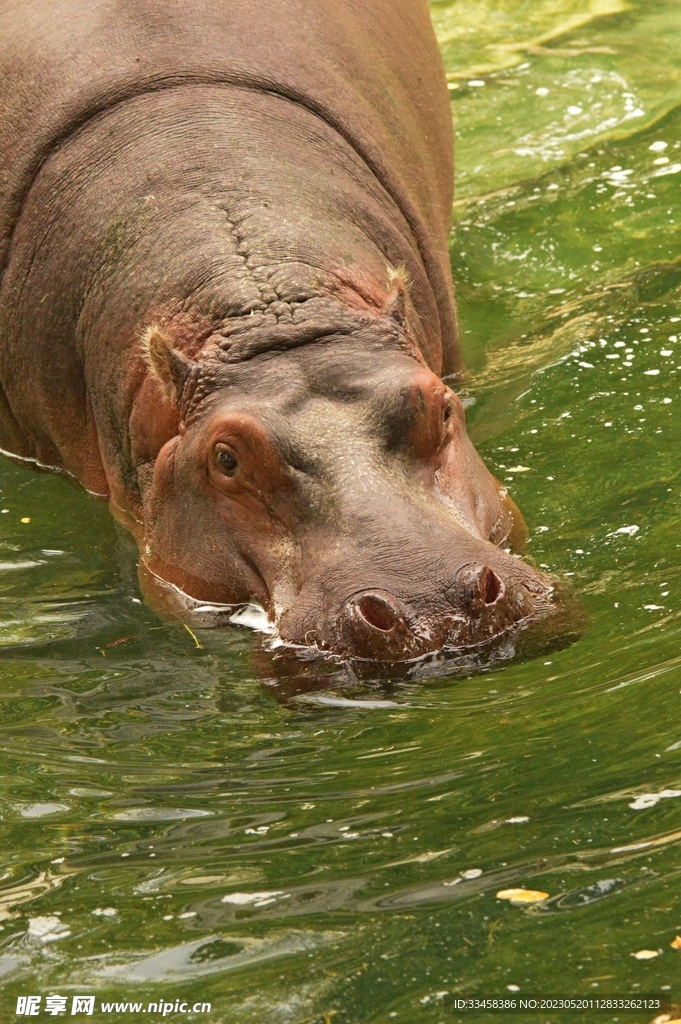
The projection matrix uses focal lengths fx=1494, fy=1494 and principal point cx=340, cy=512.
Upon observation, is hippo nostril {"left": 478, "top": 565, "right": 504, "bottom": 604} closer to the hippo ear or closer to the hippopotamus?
the hippopotamus

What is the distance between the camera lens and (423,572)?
4.07 m

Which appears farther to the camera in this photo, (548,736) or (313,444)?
(313,444)

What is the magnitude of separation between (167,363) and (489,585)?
4.85 feet

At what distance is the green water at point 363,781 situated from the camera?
306cm

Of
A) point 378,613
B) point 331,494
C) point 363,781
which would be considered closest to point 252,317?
point 331,494

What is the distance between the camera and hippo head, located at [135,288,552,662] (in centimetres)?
406

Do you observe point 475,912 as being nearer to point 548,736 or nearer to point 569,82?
point 548,736

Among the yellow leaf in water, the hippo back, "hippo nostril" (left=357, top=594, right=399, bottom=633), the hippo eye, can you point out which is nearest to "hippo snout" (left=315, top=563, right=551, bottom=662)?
"hippo nostril" (left=357, top=594, right=399, bottom=633)

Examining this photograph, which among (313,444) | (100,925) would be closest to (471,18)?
(313,444)

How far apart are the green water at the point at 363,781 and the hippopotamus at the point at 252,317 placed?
228 millimetres

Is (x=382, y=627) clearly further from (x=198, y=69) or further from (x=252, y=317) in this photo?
(x=198, y=69)

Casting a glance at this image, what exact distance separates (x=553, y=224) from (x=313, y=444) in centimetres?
447

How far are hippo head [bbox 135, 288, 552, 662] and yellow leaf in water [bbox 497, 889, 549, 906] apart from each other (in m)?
0.95

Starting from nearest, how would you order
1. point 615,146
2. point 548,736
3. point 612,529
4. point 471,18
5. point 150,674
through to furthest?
point 548,736, point 150,674, point 612,529, point 615,146, point 471,18
